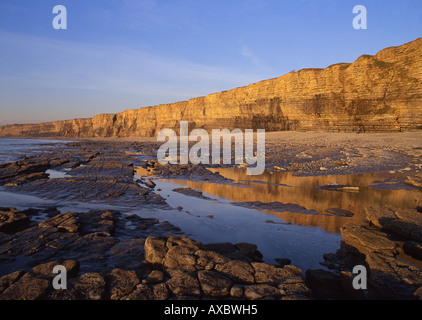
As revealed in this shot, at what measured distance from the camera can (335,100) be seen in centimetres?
3169

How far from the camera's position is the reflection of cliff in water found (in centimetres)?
702

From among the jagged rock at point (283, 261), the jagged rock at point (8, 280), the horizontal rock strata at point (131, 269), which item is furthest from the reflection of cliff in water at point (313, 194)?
the jagged rock at point (8, 280)

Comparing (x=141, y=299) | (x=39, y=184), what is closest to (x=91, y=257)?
(x=141, y=299)

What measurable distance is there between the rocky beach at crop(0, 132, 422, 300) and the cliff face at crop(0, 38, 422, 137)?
19715 mm

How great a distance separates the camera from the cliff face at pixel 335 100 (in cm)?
2641

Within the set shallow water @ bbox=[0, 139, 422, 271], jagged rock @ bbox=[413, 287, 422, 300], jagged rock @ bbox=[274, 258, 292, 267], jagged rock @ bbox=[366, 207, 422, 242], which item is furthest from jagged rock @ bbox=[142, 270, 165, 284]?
jagged rock @ bbox=[366, 207, 422, 242]

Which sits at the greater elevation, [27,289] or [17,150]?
[17,150]

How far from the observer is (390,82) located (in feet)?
90.3

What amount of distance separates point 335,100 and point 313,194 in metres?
27.1

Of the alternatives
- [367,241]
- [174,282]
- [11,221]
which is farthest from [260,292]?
[11,221]

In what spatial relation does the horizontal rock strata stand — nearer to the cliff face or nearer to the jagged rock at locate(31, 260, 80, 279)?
the jagged rock at locate(31, 260, 80, 279)

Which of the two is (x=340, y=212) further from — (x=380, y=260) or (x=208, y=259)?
(x=208, y=259)
